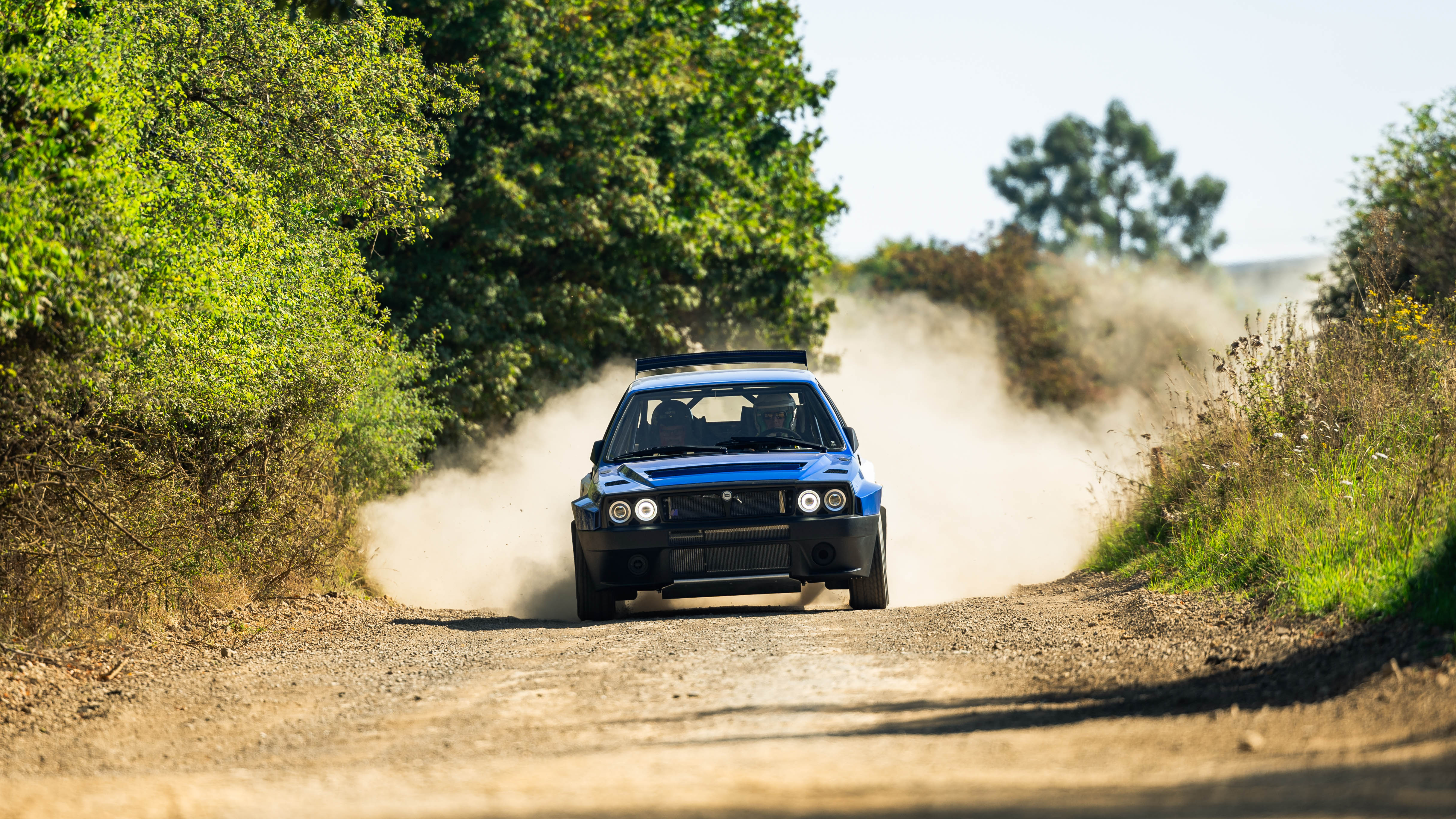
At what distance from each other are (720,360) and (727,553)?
2.89 metres

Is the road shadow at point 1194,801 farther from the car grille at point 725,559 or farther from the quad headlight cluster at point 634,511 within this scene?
the quad headlight cluster at point 634,511

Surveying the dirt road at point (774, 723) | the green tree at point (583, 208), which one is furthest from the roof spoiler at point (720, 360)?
the green tree at point (583, 208)

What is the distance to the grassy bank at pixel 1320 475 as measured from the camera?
23.5 feet

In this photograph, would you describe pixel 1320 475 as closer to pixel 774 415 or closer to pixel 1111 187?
pixel 774 415

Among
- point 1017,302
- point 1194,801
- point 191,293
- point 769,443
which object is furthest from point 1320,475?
point 1017,302

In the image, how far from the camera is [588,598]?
10.1 m

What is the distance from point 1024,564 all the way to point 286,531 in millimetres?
7867

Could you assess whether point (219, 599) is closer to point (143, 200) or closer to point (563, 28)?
point (143, 200)

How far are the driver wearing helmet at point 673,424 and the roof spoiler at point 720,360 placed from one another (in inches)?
37.6

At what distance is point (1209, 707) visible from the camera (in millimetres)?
5555

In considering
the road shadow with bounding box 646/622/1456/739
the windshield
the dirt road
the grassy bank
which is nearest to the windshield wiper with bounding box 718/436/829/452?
the windshield

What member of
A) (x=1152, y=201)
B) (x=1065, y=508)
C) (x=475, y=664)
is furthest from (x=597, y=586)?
(x=1152, y=201)

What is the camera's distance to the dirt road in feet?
13.3

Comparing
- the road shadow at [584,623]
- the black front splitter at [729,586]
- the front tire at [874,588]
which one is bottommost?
the road shadow at [584,623]
